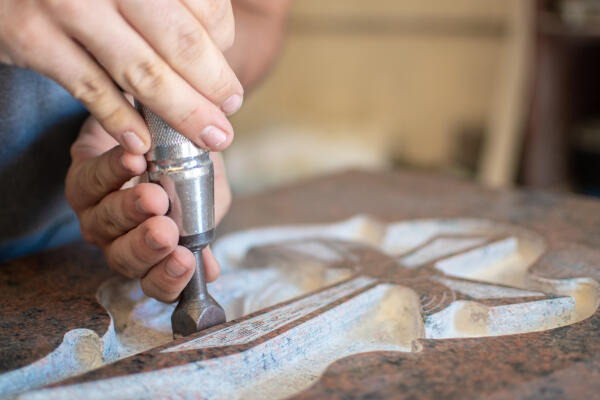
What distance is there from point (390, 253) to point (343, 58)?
8.47 feet

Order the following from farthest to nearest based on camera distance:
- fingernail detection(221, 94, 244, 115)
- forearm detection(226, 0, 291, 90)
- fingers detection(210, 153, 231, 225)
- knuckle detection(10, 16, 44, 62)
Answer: forearm detection(226, 0, 291, 90)
fingers detection(210, 153, 231, 225)
fingernail detection(221, 94, 244, 115)
knuckle detection(10, 16, 44, 62)

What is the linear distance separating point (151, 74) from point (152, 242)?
167mm

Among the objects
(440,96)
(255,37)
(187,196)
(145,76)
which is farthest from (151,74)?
(440,96)

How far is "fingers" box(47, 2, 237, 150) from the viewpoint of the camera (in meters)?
0.48

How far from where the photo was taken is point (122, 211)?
63 centimetres

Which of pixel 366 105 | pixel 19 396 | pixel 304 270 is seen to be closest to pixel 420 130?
pixel 366 105

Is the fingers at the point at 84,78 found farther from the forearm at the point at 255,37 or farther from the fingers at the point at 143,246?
the forearm at the point at 255,37

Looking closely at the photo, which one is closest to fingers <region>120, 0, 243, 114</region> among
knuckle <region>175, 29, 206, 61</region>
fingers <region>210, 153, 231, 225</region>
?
knuckle <region>175, 29, 206, 61</region>

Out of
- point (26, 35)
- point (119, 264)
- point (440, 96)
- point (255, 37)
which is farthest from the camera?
point (440, 96)

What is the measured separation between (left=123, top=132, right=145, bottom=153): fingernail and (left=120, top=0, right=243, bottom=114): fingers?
0.07m

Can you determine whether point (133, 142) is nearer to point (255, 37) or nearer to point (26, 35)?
point (26, 35)

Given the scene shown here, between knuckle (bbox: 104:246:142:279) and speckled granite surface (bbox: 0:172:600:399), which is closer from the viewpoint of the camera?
speckled granite surface (bbox: 0:172:600:399)

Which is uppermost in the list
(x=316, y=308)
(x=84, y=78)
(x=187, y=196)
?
(x=84, y=78)

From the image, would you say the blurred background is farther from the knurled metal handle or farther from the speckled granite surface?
the knurled metal handle
